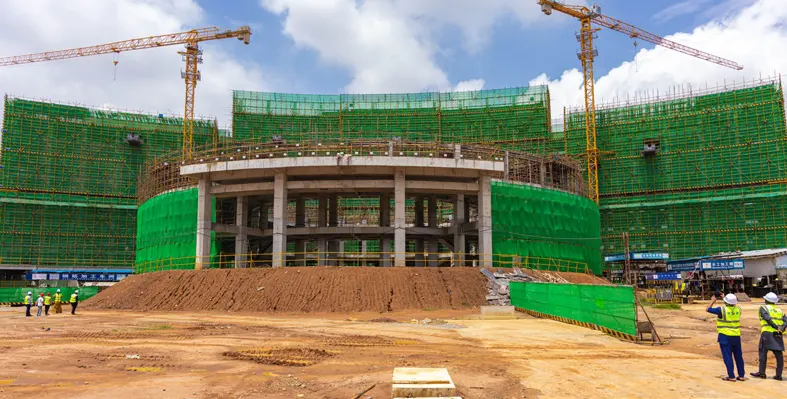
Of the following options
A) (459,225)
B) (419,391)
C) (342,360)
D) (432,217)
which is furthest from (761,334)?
(432,217)

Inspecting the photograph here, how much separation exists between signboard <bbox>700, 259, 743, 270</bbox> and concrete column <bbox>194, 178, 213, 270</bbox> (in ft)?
123

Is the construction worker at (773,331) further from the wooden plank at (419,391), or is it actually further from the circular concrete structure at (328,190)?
the circular concrete structure at (328,190)

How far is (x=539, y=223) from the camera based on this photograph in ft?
149

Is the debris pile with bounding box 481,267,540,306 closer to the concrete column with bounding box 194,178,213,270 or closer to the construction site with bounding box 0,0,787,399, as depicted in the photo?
the construction site with bounding box 0,0,787,399

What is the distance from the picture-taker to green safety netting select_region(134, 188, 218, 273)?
45.3m

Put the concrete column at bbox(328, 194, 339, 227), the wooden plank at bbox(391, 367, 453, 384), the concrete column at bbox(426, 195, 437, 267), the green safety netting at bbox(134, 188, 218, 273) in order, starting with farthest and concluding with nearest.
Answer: the concrete column at bbox(328, 194, 339, 227), the concrete column at bbox(426, 195, 437, 267), the green safety netting at bbox(134, 188, 218, 273), the wooden plank at bbox(391, 367, 453, 384)

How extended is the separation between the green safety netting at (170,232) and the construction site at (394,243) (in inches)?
9.9

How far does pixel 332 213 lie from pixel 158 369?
34925 mm

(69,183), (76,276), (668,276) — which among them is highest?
(69,183)

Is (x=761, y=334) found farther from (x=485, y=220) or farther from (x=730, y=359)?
(x=485, y=220)

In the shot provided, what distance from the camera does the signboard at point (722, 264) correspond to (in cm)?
4562

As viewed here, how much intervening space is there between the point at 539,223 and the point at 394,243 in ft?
36.3

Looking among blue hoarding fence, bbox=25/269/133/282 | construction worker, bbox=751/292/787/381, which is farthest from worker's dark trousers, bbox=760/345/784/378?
blue hoarding fence, bbox=25/269/133/282

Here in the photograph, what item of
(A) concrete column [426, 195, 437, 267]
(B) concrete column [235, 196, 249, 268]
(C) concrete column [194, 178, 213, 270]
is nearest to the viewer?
(C) concrete column [194, 178, 213, 270]
